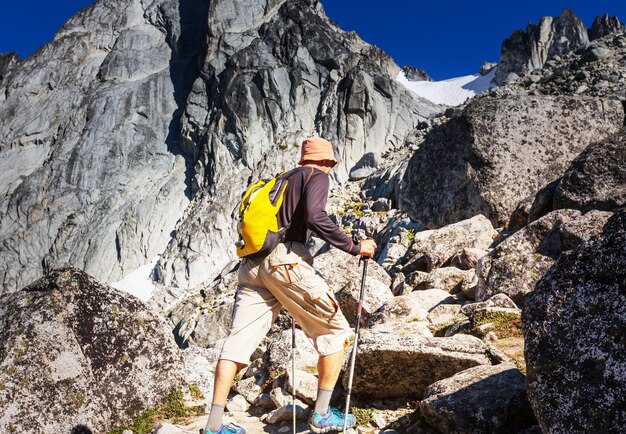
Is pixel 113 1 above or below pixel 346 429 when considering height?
above

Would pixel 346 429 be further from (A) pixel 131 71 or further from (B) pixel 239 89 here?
(A) pixel 131 71

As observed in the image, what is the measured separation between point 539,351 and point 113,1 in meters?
128

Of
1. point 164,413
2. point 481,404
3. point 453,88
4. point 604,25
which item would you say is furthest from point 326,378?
point 453,88

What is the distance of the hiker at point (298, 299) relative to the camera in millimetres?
4961

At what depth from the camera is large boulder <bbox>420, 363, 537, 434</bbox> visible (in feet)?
13.9

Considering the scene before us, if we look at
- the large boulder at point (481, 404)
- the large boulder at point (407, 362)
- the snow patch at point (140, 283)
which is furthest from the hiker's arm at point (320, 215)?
the snow patch at point (140, 283)

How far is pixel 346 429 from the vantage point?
507 centimetres

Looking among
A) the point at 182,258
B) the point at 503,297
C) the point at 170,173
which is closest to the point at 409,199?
the point at 503,297

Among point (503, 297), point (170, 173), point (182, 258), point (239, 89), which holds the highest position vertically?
point (239, 89)

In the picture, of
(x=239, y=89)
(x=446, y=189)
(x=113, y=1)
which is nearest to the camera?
(x=446, y=189)

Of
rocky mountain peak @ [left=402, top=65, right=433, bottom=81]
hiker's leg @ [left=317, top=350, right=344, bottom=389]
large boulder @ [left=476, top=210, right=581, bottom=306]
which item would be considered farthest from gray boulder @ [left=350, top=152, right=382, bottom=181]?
rocky mountain peak @ [left=402, top=65, right=433, bottom=81]

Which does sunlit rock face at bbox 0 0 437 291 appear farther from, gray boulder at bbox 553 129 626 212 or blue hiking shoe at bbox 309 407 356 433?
blue hiking shoe at bbox 309 407 356 433

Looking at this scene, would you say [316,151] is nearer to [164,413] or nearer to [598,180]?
[164,413]

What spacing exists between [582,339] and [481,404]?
1406mm
